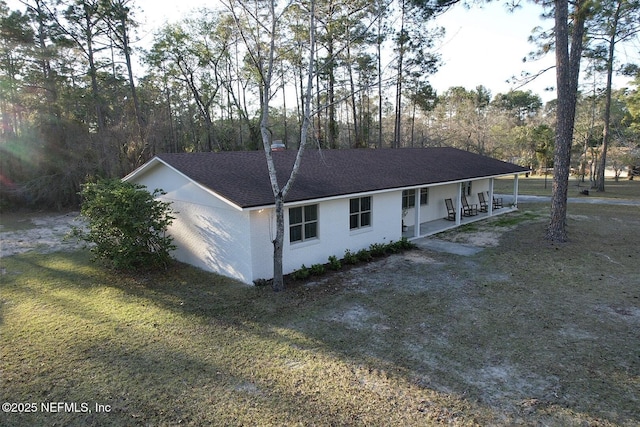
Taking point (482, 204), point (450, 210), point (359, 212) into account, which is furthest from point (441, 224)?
point (359, 212)

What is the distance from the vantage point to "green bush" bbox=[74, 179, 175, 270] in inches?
359

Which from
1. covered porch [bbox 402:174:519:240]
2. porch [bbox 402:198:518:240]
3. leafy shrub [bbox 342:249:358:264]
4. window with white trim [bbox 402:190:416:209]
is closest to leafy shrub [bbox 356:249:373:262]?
leafy shrub [bbox 342:249:358:264]

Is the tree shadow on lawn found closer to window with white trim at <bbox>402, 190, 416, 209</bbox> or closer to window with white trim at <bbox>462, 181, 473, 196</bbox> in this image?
window with white trim at <bbox>402, 190, 416, 209</bbox>

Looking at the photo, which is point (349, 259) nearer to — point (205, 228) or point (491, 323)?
point (205, 228)

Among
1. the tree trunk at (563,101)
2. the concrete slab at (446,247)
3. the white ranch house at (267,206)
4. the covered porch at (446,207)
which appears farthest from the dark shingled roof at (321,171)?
the tree trunk at (563,101)

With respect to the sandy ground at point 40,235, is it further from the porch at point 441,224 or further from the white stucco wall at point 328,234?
the porch at point 441,224

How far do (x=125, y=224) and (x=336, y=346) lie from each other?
6.34m

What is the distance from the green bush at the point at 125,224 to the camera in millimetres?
9125

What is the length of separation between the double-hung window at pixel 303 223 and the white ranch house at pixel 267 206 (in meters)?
0.03

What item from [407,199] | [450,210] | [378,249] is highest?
[407,199]

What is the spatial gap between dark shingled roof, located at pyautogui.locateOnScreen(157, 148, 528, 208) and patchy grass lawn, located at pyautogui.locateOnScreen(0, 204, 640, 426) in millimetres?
2250

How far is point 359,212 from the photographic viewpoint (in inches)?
435

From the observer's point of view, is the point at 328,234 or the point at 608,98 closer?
the point at 328,234

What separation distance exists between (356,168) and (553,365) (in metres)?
8.63
